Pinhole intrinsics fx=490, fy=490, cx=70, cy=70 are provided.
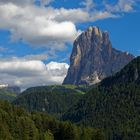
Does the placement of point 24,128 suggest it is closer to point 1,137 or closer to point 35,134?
point 35,134

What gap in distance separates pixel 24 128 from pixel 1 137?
26239 millimetres

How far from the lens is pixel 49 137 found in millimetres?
Result: 197500

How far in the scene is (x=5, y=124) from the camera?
197 metres

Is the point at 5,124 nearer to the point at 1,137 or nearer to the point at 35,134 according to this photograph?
the point at 35,134

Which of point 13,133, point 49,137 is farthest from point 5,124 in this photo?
point 49,137

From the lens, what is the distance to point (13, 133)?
194 m

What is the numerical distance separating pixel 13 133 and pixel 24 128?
4987 mm

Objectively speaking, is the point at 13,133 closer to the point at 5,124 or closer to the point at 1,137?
the point at 5,124

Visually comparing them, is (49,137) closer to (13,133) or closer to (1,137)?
(13,133)

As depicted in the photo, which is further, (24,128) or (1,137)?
(24,128)

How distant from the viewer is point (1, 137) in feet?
561

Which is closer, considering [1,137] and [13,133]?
[1,137]

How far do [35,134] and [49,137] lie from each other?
19.6 feet

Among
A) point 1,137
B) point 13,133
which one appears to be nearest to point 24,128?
point 13,133
